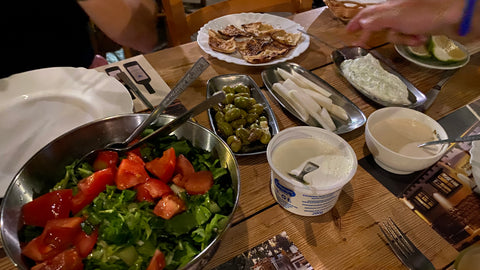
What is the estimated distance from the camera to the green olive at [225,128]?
1.16 m

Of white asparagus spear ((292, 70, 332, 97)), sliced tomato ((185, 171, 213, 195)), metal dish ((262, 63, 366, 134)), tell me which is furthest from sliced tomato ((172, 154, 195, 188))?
white asparagus spear ((292, 70, 332, 97))

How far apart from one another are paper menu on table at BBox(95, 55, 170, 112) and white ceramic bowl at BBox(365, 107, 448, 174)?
30.5 inches

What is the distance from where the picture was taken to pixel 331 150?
994 millimetres

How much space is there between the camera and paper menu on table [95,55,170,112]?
129 centimetres

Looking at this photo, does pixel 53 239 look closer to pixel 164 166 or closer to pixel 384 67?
pixel 164 166

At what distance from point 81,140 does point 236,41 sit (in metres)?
0.98

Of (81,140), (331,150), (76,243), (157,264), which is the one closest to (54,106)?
(81,140)

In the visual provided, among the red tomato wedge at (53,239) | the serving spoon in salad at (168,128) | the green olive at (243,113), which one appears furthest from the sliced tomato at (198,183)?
the green olive at (243,113)

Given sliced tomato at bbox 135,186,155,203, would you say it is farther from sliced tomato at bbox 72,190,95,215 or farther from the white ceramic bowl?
the white ceramic bowl

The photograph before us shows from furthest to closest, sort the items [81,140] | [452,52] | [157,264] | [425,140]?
[452,52] → [425,140] → [81,140] → [157,264]

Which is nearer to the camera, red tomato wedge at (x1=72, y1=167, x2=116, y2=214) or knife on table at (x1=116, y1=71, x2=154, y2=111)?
red tomato wedge at (x1=72, y1=167, x2=116, y2=214)

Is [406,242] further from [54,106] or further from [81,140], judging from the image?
[54,106]

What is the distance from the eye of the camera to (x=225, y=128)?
1.16m

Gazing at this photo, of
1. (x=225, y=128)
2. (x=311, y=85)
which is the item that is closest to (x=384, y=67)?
(x=311, y=85)
